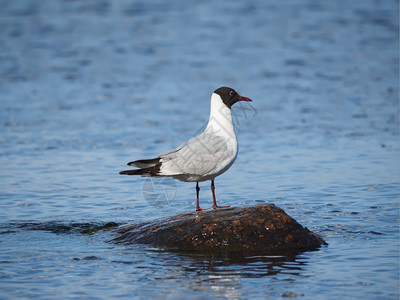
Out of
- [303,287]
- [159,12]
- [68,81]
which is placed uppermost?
[159,12]

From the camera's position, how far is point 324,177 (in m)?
10.1

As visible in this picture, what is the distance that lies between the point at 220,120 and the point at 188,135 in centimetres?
473

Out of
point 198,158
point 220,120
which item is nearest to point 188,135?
point 220,120

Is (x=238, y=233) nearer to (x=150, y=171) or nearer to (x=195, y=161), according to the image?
(x=195, y=161)

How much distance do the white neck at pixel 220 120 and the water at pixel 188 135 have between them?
4.86 feet

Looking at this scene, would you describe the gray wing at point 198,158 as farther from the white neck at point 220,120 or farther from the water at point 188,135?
the water at point 188,135

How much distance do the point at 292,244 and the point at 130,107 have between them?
826 cm

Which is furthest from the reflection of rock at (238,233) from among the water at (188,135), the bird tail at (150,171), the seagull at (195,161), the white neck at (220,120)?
the white neck at (220,120)

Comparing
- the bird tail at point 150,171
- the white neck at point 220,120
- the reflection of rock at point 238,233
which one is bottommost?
the reflection of rock at point 238,233

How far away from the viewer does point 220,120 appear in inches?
306

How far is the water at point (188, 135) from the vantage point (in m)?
6.38

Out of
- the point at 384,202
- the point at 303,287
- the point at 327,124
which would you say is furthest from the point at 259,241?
the point at 327,124

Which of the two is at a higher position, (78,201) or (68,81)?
(68,81)

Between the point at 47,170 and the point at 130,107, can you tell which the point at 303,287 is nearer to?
the point at 47,170
